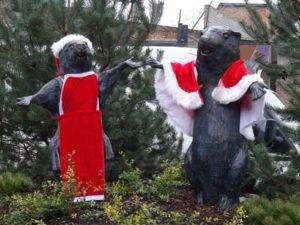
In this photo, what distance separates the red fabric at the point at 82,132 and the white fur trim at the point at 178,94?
2.06ft

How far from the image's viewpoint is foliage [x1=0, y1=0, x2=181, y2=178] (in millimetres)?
6504

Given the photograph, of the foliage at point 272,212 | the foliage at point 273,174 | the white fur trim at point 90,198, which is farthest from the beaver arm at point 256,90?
the white fur trim at point 90,198

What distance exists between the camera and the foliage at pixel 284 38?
20.1 feet

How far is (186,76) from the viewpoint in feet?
16.8

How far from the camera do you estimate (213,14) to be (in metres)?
22.3

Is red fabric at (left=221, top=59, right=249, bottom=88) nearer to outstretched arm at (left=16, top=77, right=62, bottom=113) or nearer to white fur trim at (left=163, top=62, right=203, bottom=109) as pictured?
white fur trim at (left=163, top=62, right=203, bottom=109)

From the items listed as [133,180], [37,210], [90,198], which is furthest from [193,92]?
[37,210]

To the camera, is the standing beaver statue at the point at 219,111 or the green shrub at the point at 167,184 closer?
the standing beaver statue at the point at 219,111

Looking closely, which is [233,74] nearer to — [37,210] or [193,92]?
[193,92]

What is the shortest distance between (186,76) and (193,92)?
0.17 m

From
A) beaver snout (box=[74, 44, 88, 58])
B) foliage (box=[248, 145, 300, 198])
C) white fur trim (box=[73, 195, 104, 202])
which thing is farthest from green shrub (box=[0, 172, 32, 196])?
foliage (box=[248, 145, 300, 198])

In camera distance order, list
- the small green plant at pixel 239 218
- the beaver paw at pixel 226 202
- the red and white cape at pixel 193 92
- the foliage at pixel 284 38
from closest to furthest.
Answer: the small green plant at pixel 239 218
the red and white cape at pixel 193 92
the beaver paw at pixel 226 202
the foliage at pixel 284 38

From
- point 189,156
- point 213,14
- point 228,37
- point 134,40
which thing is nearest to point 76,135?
point 189,156

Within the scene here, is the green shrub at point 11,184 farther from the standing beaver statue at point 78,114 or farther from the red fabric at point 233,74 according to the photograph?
the red fabric at point 233,74
